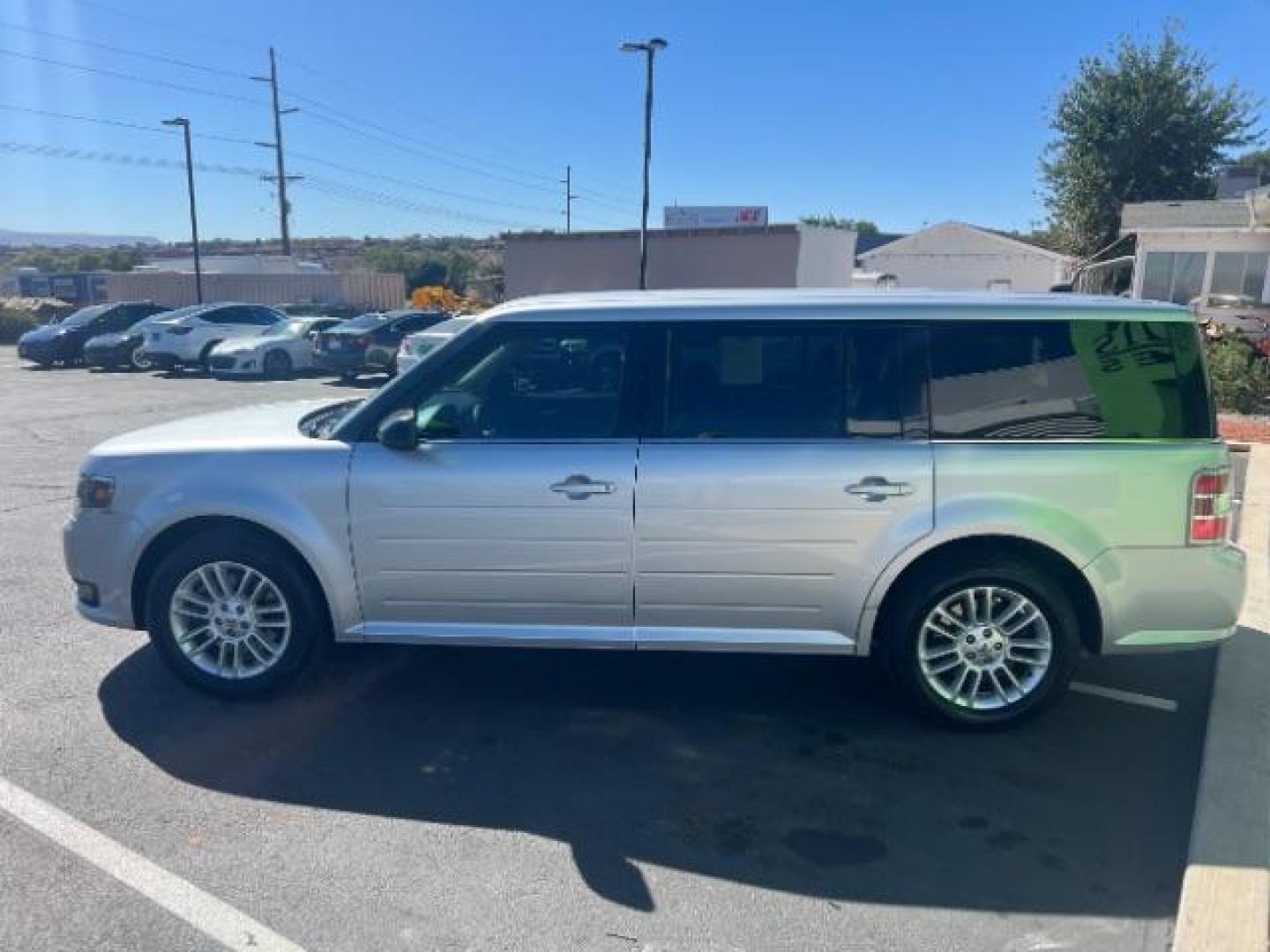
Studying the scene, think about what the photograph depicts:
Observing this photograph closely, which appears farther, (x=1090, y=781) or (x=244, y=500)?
(x=244, y=500)

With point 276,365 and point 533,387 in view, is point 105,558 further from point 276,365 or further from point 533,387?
point 276,365

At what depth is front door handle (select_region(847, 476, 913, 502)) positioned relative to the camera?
3773 mm

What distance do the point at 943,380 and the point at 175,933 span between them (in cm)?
339

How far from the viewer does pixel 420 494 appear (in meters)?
3.89

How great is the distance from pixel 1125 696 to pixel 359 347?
17.0 meters

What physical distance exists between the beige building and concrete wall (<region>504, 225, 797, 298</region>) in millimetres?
28

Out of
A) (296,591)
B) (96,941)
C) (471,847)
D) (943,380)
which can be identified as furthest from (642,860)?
(943,380)

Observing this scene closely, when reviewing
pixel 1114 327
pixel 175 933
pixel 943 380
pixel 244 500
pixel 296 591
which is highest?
pixel 1114 327

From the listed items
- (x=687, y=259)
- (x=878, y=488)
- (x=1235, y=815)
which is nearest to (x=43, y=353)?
(x=687, y=259)

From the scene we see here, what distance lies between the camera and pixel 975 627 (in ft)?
12.9

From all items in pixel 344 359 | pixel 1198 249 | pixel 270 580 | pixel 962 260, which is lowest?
pixel 270 580

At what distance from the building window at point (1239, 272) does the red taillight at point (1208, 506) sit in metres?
18.6

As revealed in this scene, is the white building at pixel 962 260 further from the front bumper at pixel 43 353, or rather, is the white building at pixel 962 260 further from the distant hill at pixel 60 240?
the distant hill at pixel 60 240

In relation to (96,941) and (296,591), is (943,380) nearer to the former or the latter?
(296,591)
